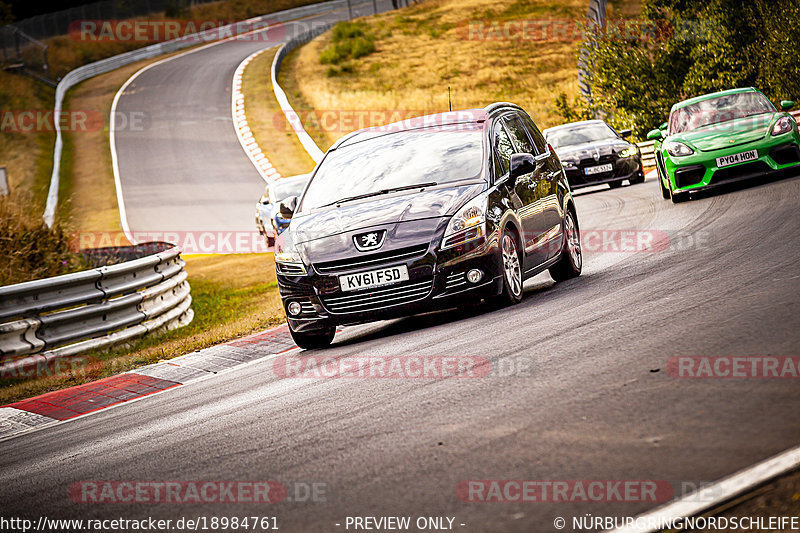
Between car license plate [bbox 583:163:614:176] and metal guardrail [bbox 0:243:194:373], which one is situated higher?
metal guardrail [bbox 0:243:194:373]

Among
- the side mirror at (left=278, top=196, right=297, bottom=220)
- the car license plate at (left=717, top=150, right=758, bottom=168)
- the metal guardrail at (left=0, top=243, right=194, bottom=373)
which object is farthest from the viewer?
the car license plate at (left=717, top=150, right=758, bottom=168)

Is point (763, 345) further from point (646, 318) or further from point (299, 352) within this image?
point (299, 352)

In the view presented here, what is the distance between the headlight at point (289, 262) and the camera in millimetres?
8508

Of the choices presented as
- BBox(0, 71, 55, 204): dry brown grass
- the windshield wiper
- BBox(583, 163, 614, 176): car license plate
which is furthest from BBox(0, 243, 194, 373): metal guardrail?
BBox(0, 71, 55, 204): dry brown grass

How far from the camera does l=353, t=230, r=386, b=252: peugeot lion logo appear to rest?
8.16 m

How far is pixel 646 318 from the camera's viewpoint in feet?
23.0

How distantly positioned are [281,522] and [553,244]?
6.19 meters

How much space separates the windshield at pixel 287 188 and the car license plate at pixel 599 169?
6128 millimetres

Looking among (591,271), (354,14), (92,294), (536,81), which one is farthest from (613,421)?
(354,14)

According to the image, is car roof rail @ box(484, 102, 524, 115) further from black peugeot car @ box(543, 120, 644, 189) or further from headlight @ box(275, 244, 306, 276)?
black peugeot car @ box(543, 120, 644, 189)

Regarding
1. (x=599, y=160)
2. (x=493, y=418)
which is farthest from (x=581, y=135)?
(x=493, y=418)

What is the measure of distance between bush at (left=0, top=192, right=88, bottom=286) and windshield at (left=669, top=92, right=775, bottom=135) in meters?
9.67

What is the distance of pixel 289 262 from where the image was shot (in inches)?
340

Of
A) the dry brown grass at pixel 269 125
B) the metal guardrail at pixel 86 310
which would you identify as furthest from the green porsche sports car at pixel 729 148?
the dry brown grass at pixel 269 125
